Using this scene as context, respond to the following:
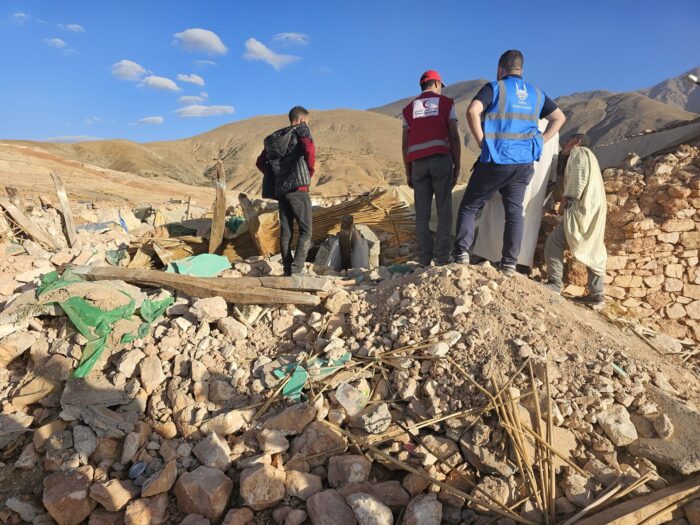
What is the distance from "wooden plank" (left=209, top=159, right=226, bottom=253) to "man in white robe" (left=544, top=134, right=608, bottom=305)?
3744 millimetres

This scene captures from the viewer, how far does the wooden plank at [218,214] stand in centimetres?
520

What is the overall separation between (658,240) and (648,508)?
10.9 feet

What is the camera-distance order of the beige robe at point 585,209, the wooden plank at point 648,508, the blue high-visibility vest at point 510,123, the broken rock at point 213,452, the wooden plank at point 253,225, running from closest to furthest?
1. the wooden plank at point 648,508
2. the broken rock at point 213,452
3. the blue high-visibility vest at point 510,123
4. the beige robe at point 585,209
5. the wooden plank at point 253,225

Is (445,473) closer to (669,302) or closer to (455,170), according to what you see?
(455,170)

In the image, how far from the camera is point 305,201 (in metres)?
3.97

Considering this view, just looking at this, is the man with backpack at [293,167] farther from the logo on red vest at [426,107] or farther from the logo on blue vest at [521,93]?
the logo on blue vest at [521,93]

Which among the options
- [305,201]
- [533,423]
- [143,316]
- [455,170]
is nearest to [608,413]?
[533,423]

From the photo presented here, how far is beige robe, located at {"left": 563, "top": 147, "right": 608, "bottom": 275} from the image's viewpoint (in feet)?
11.5

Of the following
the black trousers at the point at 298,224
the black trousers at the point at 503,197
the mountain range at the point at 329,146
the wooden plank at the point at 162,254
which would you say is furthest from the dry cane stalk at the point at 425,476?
the mountain range at the point at 329,146

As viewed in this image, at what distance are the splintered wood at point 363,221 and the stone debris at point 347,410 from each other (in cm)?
186

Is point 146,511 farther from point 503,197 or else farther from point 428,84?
point 428,84

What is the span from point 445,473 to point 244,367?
4.62 ft

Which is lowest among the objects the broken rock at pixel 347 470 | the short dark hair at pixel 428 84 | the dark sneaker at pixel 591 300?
the broken rock at pixel 347 470

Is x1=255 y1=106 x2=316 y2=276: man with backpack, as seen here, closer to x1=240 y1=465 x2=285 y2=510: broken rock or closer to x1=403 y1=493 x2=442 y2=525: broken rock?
x1=240 y1=465 x2=285 y2=510: broken rock
